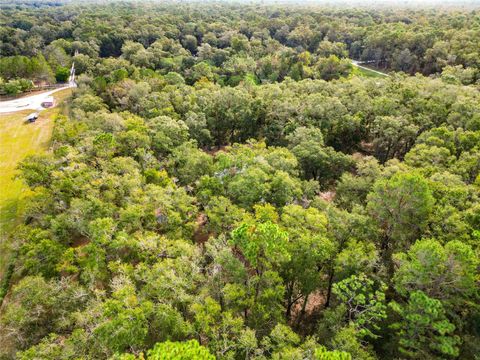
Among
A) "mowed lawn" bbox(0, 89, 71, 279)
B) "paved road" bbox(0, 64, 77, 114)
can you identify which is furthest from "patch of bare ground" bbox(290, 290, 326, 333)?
"paved road" bbox(0, 64, 77, 114)

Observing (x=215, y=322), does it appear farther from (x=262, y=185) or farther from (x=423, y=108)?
(x=423, y=108)

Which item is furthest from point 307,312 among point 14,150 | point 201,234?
point 14,150

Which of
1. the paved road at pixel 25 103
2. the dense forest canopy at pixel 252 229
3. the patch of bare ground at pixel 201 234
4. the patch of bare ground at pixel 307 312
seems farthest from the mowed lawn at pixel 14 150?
the patch of bare ground at pixel 307 312

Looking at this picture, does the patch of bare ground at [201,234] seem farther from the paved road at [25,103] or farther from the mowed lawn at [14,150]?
the paved road at [25,103]

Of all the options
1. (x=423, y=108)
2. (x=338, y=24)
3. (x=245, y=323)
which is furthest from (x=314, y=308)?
(x=338, y=24)

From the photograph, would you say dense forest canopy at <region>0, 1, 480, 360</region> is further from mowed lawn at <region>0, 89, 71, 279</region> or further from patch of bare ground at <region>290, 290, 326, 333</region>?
mowed lawn at <region>0, 89, 71, 279</region>

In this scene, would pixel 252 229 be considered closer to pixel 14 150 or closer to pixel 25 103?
pixel 14 150

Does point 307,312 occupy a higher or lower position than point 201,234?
lower
